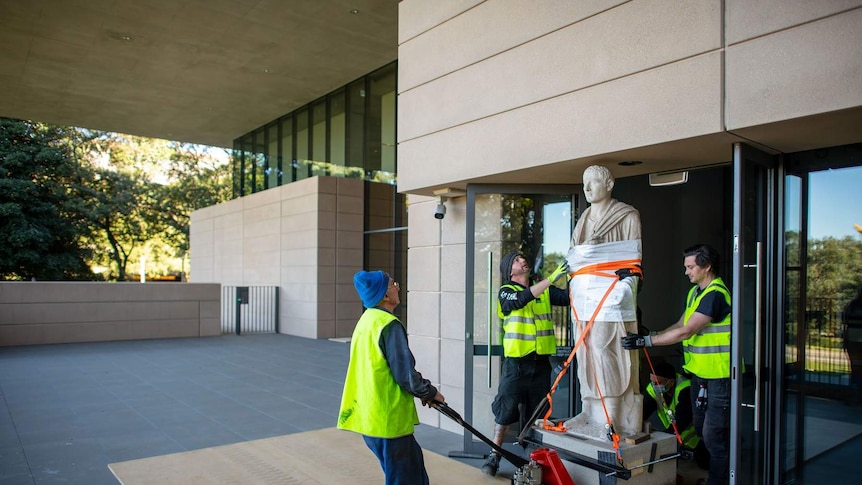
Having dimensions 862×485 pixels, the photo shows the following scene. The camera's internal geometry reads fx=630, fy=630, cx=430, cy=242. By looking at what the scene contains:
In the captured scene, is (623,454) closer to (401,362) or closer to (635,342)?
(635,342)

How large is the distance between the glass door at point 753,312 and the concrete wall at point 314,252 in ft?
38.8

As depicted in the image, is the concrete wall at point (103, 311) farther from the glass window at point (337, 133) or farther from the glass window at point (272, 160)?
the glass window at point (272, 160)

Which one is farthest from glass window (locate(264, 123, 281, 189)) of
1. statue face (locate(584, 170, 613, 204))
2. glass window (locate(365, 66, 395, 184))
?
statue face (locate(584, 170, 613, 204))

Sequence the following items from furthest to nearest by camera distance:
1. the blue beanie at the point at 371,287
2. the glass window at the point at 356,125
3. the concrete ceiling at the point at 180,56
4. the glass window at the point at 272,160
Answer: the glass window at the point at 272,160 → the glass window at the point at 356,125 → the concrete ceiling at the point at 180,56 → the blue beanie at the point at 371,287

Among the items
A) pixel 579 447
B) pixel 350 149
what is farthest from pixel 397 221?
pixel 579 447

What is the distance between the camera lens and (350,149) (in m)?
→ 16.2

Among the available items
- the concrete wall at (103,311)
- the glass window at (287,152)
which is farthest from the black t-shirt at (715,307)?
the glass window at (287,152)

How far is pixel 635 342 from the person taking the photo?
4098mm

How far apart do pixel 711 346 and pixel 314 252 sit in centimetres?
1180

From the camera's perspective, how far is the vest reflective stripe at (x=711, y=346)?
430cm

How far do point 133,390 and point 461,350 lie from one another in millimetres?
4820

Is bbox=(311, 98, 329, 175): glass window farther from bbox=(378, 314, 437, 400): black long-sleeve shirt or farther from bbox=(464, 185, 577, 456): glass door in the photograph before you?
bbox=(378, 314, 437, 400): black long-sleeve shirt

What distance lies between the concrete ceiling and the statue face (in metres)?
7.91

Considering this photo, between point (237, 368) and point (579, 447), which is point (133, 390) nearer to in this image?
point (237, 368)
